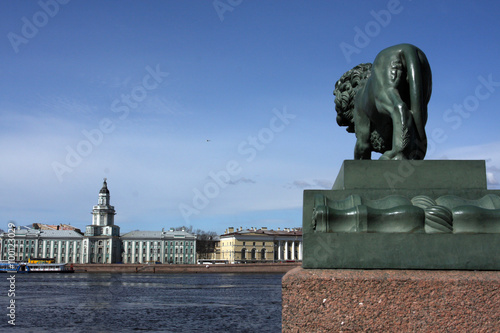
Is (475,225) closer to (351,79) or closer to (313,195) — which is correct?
(313,195)

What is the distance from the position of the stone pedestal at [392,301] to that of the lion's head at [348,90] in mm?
1559

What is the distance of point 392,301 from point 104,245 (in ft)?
279

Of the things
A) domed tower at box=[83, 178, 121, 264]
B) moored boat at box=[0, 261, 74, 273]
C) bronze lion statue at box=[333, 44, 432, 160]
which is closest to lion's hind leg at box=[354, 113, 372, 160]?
bronze lion statue at box=[333, 44, 432, 160]

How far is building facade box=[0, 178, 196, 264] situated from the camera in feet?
259

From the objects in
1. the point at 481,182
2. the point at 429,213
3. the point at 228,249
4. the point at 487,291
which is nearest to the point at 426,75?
the point at 481,182

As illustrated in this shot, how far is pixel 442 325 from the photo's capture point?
1.61 m

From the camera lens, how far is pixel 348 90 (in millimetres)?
3148

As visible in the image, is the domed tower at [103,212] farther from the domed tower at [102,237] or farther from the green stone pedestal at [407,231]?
the green stone pedestal at [407,231]

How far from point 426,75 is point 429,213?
85 centimetres

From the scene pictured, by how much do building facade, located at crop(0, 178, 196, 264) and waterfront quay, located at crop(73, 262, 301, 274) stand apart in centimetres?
2534

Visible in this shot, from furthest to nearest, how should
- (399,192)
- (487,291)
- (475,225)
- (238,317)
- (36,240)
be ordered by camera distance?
(36,240) → (238,317) → (399,192) → (475,225) → (487,291)

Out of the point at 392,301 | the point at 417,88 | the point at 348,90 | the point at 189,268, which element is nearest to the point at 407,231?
the point at 392,301

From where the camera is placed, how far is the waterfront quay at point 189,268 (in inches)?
2037

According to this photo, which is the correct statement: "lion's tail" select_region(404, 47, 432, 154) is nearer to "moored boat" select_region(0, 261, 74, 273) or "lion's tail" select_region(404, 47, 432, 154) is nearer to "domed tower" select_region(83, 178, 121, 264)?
"moored boat" select_region(0, 261, 74, 273)
